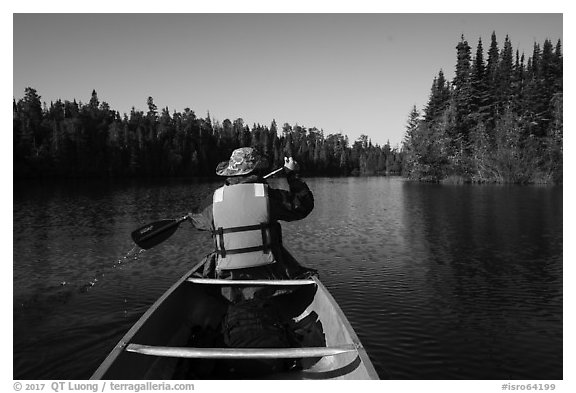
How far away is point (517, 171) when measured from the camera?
45938 mm

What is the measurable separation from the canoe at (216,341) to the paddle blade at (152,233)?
1.10 meters

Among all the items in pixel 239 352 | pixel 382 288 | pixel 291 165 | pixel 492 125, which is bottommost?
pixel 382 288

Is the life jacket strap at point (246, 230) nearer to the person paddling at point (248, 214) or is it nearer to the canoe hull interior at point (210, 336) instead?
the person paddling at point (248, 214)

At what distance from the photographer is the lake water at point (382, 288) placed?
6.20 m

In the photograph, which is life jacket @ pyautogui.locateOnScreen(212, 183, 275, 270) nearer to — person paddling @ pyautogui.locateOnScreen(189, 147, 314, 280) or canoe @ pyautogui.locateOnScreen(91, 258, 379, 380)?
person paddling @ pyautogui.locateOnScreen(189, 147, 314, 280)

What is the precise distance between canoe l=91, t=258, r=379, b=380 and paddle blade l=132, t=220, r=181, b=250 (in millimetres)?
1102

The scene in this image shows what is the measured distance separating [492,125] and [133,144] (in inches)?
2575

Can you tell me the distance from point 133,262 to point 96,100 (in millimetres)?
106144

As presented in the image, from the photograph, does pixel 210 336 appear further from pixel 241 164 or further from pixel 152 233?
pixel 152 233

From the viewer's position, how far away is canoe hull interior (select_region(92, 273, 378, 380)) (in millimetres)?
3896

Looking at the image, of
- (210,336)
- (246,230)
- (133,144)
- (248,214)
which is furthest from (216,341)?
(133,144)

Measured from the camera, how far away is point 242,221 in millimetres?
5086

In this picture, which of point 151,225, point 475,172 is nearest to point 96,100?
point 475,172

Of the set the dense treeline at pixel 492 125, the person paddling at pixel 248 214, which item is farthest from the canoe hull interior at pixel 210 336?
the dense treeline at pixel 492 125
